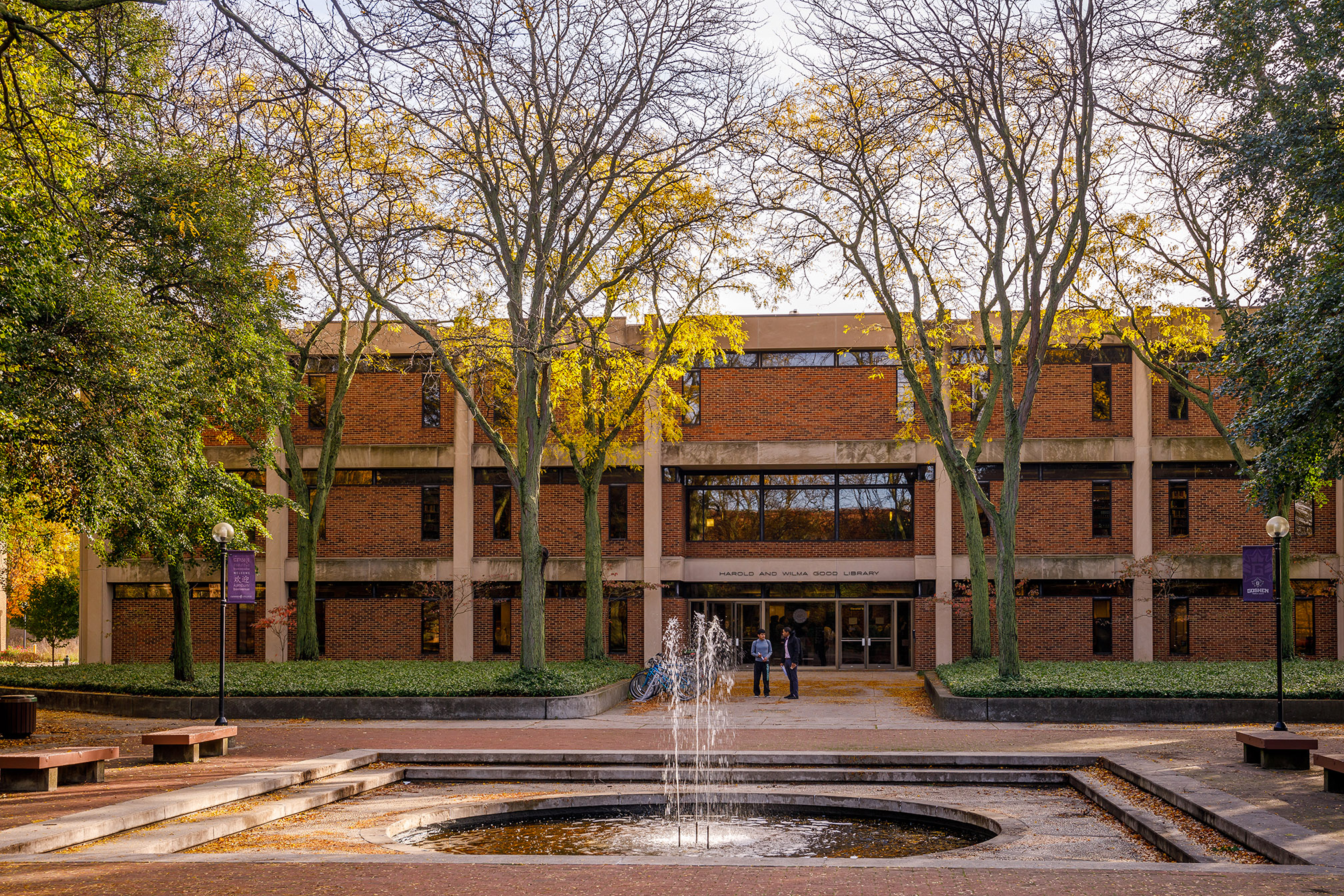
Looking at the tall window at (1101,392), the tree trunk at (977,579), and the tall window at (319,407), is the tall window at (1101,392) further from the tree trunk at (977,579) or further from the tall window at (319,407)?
the tall window at (319,407)

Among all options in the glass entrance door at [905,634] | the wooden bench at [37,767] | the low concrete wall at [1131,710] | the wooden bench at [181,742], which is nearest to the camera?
the wooden bench at [37,767]

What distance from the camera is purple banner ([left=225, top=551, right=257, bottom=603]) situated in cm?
1956

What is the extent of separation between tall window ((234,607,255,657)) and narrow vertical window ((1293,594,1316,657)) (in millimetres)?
30817

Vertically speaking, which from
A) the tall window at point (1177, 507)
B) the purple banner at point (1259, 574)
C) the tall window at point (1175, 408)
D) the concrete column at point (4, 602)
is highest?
the tall window at point (1175, 408)

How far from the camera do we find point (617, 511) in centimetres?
3488

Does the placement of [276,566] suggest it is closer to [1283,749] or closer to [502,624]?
[502,624]

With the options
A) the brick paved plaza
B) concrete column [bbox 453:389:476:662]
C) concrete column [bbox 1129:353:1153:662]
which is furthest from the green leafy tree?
concrete column [bbox 1129:353:1153:662]

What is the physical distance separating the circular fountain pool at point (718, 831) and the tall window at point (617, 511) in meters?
21.4

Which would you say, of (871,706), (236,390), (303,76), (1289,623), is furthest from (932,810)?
(1289,623)

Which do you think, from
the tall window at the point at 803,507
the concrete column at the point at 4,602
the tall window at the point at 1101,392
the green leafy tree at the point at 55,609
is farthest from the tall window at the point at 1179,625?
the concrete column at the point at 4,602

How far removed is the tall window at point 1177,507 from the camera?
3328 cm

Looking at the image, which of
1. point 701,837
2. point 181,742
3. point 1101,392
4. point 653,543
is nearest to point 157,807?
point 181,742

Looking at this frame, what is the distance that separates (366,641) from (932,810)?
25387 mm

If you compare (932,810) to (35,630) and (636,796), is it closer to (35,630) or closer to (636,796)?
(636,796)
